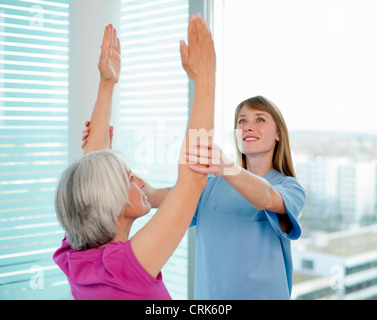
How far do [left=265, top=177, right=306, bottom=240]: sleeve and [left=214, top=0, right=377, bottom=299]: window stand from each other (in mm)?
792

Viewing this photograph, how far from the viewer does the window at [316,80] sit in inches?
86.1

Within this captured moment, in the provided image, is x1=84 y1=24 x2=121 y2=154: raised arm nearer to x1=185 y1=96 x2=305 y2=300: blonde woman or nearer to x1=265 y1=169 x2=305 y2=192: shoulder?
x1=185 y1=96 x2=305 y2=300: blonde woman

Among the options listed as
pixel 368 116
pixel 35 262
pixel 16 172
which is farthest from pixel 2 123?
pixel 368 116

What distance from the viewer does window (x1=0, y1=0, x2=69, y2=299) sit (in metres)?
2.23

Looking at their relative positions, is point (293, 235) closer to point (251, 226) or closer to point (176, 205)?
point (251, 226)

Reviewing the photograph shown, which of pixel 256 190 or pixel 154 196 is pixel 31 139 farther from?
pixel 256 190

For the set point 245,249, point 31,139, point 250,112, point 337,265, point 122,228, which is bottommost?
point 337,265

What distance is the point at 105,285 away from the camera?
1018 mm

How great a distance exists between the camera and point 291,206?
4.53 ft

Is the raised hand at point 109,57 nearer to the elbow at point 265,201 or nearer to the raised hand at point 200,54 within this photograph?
the raised hand at point 200,54

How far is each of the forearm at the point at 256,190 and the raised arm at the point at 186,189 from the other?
162mm

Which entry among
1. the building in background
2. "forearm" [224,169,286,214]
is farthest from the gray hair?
the building in background

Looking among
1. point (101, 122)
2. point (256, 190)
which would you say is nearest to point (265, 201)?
point (256, 190)

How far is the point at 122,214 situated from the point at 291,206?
58 cm
